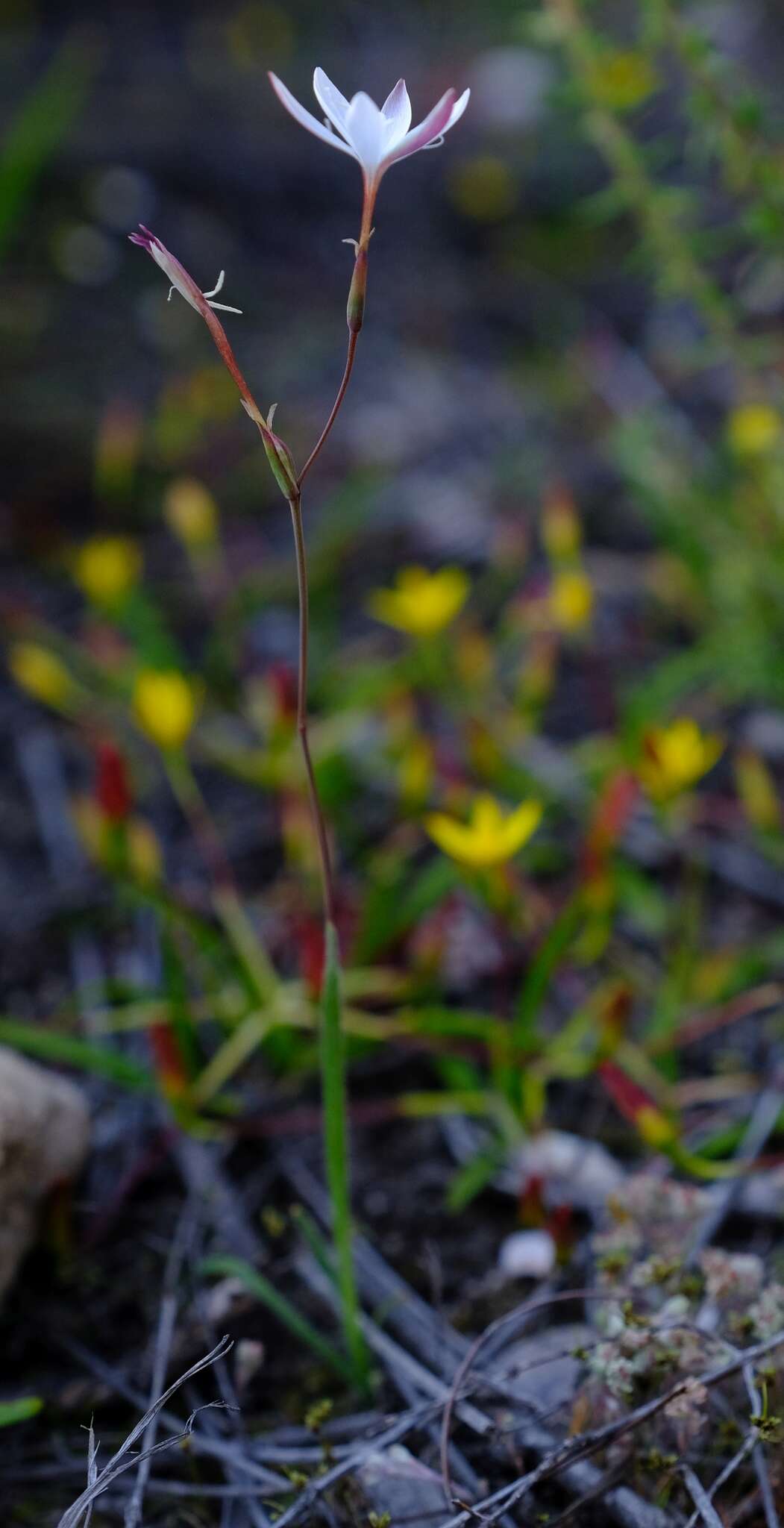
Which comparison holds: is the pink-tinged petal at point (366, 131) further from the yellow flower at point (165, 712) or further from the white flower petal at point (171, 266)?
the yellow flower at point (165, 712)

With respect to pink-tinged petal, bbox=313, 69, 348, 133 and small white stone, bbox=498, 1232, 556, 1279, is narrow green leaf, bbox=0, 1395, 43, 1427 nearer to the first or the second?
small white stone, bbox=498, 1232, 556, 1279

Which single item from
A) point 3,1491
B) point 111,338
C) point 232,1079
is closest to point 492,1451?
point 3,1491

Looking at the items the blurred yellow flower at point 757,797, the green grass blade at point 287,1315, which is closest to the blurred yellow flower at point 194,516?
the blurred yellow flower at point 757,797

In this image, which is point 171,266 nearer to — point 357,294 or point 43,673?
point 357,294

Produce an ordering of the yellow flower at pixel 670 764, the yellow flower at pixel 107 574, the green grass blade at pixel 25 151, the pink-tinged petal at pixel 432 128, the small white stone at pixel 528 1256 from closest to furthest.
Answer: the pink-tinged petal at pixel 432 128 < the small white stone at pixel 528 1256 < the yellow flower at pixel 670 764 < the yellow flower at pixel 107 574 < the green grass blade at pixel 25 151

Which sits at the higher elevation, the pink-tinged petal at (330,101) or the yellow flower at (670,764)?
the pink-tinged petal at (330,101)

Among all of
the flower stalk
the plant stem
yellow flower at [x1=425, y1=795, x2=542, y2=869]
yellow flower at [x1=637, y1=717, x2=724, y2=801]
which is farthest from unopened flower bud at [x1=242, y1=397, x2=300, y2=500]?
yellow flower at [x1=637, y1=717, x2=724, y2=801]
